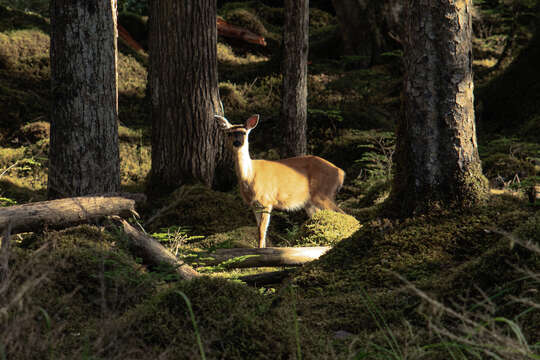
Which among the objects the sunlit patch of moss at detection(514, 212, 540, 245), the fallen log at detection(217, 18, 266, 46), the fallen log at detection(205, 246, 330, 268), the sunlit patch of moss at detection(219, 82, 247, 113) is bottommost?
the fallen log at detection(205, 246, 330, 268)

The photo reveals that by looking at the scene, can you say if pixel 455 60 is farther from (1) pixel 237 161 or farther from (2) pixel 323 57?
(2) pixel 323 57

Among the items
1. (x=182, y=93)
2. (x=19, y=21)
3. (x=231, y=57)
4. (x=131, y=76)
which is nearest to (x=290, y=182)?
(x=182, y=93)

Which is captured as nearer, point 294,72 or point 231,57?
point 294,72

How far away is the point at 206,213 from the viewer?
7652mm

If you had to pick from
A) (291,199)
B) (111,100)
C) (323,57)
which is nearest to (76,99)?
(111,100)

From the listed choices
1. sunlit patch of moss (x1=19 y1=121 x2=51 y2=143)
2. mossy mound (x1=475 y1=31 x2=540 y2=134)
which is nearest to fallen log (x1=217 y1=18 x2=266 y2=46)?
sunlit patch of moss (x1=19 y1=121 x2=51 y2=143)

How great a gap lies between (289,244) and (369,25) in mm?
11906

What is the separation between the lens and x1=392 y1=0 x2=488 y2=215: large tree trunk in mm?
4426

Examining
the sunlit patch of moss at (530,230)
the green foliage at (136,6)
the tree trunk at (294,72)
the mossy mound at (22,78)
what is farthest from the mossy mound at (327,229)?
the green foliage at (136,6)

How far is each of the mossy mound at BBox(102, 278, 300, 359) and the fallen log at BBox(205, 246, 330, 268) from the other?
258cm

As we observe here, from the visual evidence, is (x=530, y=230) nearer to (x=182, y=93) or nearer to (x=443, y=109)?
(x=443, y=109)

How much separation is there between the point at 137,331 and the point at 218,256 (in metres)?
3.03

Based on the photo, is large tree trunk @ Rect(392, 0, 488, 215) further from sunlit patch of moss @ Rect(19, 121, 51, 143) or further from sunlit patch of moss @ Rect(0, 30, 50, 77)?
sunlit patch of moss @ Rect(0, 30, 50, 77)

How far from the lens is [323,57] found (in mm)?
18812
